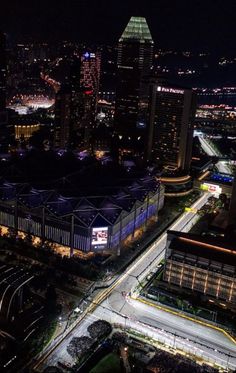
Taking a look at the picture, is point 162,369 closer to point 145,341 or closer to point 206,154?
point 145,341

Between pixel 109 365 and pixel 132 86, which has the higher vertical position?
pixel 132 86

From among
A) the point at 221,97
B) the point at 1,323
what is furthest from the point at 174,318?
the point at 221,97

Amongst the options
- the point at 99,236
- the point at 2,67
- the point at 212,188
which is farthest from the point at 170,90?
the point at 99,236

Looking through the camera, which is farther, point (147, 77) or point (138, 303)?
point (147, 77)

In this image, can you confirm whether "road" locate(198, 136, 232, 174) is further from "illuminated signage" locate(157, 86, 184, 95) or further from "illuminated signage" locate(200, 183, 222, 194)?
"illuminated signage" locate(157, 86, 184, 95)

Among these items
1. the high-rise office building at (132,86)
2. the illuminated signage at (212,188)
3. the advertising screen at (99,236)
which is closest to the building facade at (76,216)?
the advertising screen at (99,236)

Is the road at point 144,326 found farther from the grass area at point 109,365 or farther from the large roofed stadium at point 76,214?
the large roofed stadium at point 76,214

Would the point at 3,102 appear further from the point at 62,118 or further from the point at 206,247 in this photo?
the point at 206,247
